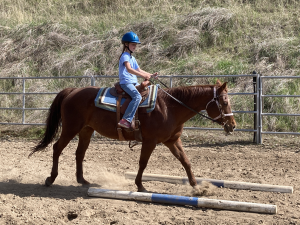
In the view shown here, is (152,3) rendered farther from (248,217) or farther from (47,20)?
(248,217)

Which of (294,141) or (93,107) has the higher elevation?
(93,107)

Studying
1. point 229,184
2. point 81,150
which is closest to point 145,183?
point 81,150

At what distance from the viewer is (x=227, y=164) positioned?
23.4 feet

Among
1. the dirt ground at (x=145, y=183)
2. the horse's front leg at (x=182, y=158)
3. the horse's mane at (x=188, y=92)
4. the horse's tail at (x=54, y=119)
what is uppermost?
the horse's mane at (x=188, y=92)

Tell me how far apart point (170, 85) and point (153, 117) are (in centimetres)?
420

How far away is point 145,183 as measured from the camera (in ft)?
19.3

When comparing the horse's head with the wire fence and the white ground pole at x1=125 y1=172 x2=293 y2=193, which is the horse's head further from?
the wire fence

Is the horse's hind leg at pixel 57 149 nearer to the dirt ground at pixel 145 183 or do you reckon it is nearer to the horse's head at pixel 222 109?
the dirt ground at pixel 145 183

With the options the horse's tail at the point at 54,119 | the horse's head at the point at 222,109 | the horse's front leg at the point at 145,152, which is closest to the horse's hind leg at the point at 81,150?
the horse's tail at the point at 54,119

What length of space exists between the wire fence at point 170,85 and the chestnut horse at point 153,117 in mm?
3427

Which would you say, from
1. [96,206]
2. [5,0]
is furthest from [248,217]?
[5,0]

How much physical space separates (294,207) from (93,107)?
10.9 feet

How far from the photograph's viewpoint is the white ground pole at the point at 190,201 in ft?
13.9

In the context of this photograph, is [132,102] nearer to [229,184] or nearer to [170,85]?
[229,184]
